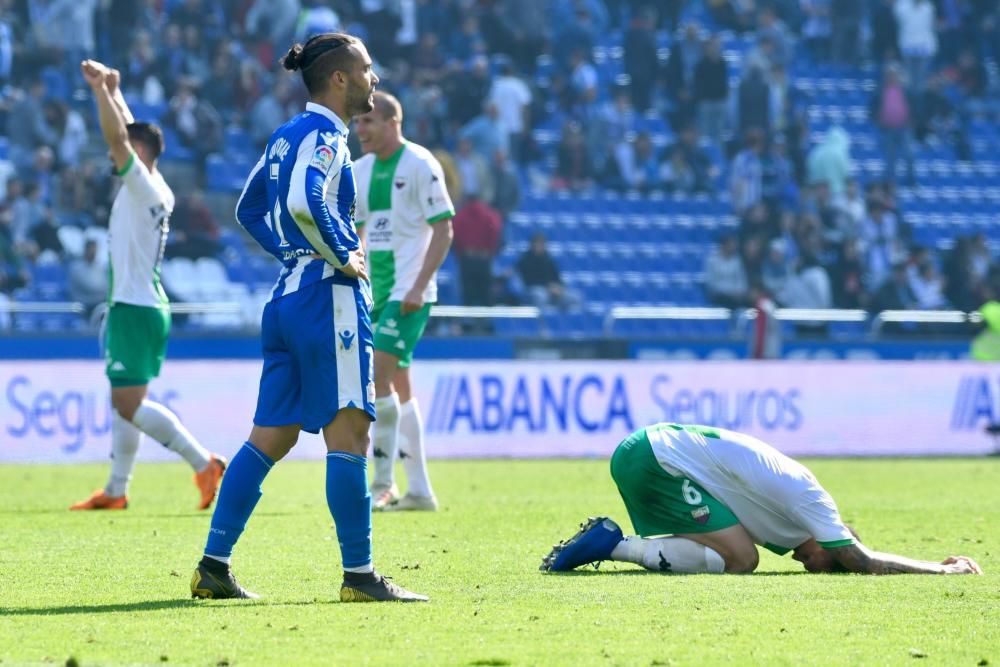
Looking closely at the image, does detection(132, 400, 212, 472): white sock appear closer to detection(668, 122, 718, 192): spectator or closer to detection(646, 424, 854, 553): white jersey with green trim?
detection(646, 424, 854, 553): white jersey with green trim

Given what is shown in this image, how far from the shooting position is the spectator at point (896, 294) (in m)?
25.7

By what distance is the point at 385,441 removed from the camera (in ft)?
38.2

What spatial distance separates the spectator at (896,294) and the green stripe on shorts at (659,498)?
18.1 meters

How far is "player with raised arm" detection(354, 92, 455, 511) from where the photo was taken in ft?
37.7

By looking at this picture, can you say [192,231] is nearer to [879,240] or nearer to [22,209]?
[22,209]

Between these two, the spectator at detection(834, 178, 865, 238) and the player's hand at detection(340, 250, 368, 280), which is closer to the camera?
the player's hand at detection(340, 250, 368, 280)

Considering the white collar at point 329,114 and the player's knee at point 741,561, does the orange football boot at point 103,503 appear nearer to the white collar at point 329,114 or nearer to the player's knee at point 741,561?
the player's knee at point 741,561

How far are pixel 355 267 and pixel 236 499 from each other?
1.05 m

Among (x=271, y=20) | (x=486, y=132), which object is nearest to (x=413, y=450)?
(x=486, y=132)

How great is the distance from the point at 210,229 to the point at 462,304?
11.6 ft

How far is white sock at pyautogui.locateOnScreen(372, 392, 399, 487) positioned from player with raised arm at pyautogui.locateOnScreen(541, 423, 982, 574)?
3628mm

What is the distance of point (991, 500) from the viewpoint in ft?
42.8

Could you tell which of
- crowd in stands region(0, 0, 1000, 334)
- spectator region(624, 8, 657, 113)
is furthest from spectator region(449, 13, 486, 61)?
spectator region(624, 8, 657, 113)

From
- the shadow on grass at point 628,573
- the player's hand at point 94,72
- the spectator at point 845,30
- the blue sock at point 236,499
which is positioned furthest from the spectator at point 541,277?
the blue sock at point 236,499
